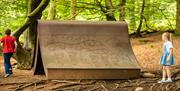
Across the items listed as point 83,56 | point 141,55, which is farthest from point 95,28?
point 141,55

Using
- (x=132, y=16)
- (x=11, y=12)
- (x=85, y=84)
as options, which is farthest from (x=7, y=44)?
(x=132, y=16)

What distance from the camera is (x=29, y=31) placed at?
1576 cm

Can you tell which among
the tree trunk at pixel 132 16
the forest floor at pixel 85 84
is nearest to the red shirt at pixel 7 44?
the forest floor at pixel 85 84

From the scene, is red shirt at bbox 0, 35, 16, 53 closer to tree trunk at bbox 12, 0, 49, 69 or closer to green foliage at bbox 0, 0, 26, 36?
tree trunk at bbox 12, 0, 49, 69

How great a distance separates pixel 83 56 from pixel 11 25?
45.8 feet

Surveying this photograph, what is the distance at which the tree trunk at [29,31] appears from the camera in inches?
560

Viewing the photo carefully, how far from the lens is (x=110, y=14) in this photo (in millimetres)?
19641

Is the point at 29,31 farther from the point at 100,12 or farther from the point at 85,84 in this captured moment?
the point at 100,12

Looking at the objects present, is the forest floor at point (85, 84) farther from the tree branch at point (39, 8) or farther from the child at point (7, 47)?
the tree branch at point (39, 8)

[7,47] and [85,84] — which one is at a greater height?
[7,47]

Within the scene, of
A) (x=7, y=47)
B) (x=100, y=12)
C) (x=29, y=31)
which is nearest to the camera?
(x=7, y=47)

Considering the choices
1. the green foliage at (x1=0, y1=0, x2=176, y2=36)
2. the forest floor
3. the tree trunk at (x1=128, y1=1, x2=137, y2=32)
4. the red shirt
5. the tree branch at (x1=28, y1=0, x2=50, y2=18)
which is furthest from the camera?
the tree trunk at (x1=128, y1=1, x2=137, y2=32)

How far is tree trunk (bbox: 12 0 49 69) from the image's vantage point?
14.2 meters

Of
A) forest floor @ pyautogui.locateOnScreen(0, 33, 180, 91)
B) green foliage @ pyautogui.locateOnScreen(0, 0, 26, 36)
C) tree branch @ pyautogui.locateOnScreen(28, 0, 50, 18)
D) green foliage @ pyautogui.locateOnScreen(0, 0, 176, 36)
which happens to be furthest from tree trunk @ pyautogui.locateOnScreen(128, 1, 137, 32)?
forest floor @ pyautogui.locateOnScreen(0, 33, 180, 91)
